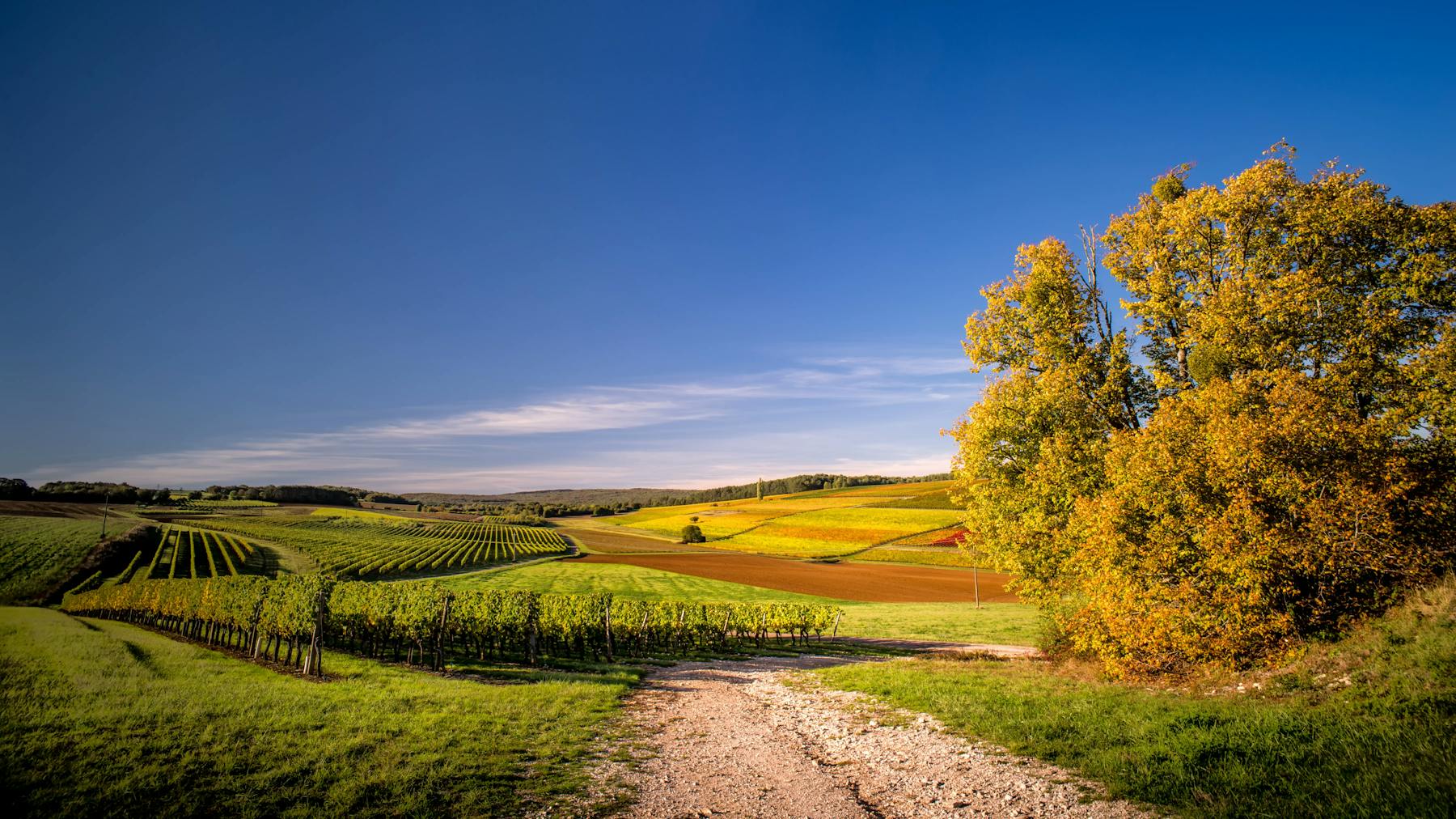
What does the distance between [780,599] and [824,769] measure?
43901 mm

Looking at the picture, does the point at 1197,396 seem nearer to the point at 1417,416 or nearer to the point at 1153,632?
the point at 1417,416

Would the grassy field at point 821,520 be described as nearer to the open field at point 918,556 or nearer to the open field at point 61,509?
the open field at point 918,556

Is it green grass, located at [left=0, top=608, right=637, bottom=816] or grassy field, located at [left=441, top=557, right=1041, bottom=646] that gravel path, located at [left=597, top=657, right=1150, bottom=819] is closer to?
green grass, located at [left=0, top=608, right=637, bottom=816]

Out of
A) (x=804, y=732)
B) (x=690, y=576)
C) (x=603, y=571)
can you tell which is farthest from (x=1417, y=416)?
(x=603, y=571)

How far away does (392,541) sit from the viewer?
3942 inches

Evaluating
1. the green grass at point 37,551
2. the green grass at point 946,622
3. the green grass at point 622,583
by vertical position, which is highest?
the green grass at point 37,551

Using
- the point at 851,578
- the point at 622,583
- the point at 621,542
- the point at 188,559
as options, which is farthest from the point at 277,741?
the point at 621,542

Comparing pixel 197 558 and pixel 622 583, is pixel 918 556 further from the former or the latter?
pixel 197 558


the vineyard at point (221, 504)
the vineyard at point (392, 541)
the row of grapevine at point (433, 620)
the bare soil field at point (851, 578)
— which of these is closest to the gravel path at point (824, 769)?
the row of grapevine at point (433, 620)

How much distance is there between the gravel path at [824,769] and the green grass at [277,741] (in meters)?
1.60

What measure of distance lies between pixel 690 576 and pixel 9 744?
58.3 metres

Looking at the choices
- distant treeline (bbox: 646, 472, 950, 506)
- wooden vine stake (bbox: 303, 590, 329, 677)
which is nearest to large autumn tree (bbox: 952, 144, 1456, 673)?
wooden vine stake (bbox: 303, 590, 329, 677)

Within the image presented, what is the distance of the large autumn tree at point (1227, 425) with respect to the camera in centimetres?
1259

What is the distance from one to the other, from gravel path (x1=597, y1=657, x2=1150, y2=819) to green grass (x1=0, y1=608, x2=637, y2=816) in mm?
1602
